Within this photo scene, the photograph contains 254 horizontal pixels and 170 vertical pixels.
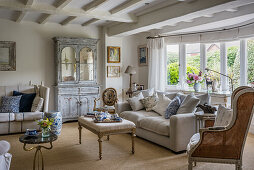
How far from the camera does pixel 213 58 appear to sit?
596 cm

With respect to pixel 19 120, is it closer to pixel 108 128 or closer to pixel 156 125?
pixel 108 128

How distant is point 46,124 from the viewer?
10.5ft

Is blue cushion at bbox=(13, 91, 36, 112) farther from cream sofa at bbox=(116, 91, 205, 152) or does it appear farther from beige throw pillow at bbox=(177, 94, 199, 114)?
beige throw pillow at bbox=(177, 94, 199, 114)

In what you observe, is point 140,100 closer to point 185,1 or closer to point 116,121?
point 116,121

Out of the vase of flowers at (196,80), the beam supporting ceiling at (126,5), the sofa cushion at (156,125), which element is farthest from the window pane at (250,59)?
the beam supporting ceiling at (126,5)

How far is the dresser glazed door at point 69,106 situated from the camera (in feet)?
20.0

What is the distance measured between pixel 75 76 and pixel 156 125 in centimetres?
303

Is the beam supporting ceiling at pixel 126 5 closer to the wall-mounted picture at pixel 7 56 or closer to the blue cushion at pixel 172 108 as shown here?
the blue cushion at pixel 172 108

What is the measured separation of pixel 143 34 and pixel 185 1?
3207 mm

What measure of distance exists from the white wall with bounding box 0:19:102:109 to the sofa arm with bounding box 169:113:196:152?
374 cm

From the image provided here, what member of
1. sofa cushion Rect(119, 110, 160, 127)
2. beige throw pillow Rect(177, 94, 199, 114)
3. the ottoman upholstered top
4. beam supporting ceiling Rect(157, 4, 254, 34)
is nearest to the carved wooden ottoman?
the ottoman upholstered top

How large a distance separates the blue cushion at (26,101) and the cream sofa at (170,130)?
2399 mm

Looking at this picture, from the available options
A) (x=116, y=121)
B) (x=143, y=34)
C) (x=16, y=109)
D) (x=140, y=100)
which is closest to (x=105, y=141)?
(x=116, y=121)

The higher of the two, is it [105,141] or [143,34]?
[143,34]
